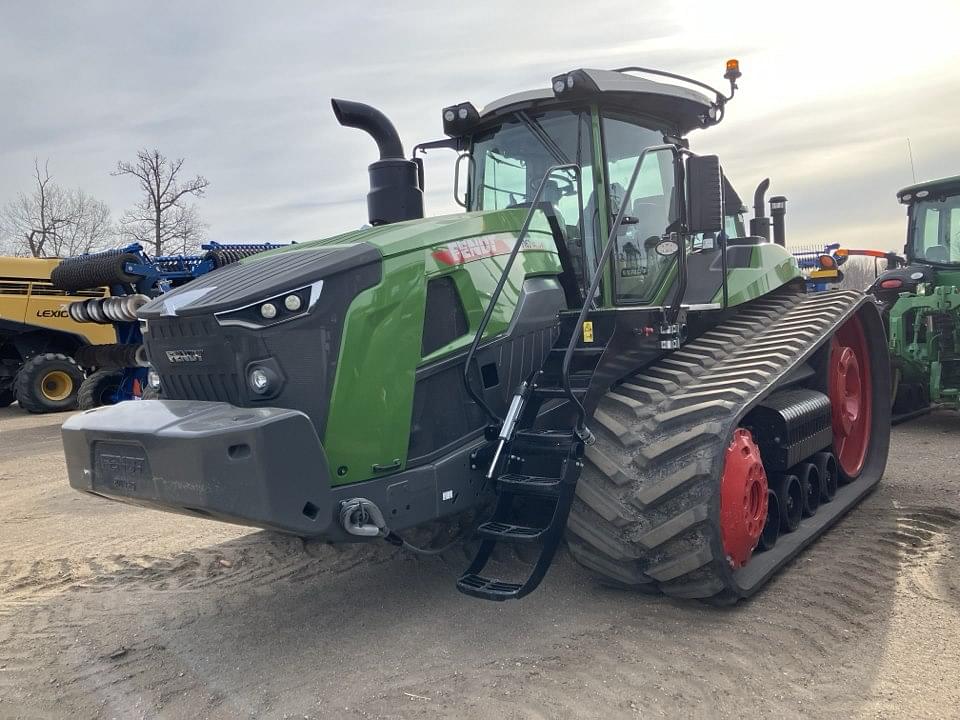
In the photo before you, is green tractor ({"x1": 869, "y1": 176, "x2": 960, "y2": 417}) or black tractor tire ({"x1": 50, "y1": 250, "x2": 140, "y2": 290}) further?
black tractor tire ({"x1": 50, "y1": 250, "x2": 140, "y2": 290})

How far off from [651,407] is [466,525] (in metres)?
1.54

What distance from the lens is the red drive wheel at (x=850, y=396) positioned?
5832mm

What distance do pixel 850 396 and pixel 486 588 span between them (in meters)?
3.85

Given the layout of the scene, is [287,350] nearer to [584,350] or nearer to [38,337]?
[584,350]

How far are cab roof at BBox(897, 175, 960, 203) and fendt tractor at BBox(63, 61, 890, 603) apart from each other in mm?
5402

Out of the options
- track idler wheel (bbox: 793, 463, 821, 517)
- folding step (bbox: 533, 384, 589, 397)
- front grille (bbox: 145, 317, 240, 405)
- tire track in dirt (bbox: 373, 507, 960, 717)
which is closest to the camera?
tire track in dirt (bbox: 373, 507, 960, 717)

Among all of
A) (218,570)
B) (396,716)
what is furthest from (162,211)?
(396,716)

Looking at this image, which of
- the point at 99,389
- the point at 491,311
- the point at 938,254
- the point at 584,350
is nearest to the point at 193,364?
the point at 491,311

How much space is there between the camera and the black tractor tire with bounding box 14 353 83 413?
44.1ft

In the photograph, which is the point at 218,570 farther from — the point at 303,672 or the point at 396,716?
the point at 396,716

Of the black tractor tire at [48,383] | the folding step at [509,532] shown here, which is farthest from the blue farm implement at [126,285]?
the folding step at [509,532]

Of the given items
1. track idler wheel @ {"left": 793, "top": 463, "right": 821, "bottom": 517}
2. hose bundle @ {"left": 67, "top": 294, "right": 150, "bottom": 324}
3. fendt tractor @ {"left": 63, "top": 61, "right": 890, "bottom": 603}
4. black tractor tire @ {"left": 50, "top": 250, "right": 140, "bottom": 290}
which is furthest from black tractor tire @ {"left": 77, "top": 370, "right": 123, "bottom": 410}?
track idler wheel @ {"left": 793, "top": 463, "right": 821, "bottom": 517}

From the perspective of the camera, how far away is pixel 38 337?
583 inches

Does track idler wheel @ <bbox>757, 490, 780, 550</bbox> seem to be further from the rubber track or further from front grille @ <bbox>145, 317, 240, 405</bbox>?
front grille @ <bbox>145, 317, 240, 405</bbox>
